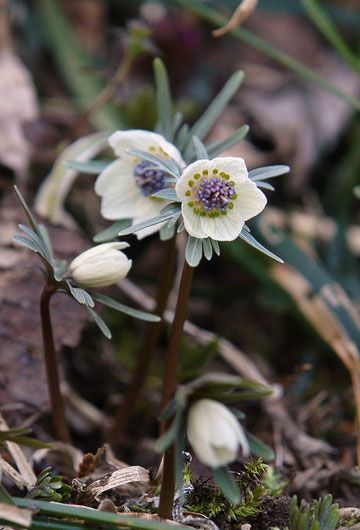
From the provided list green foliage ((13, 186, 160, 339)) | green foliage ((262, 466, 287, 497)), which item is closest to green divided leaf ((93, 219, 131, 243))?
green foliage ((13, 186, 160, 339))

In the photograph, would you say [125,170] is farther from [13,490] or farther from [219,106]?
[13,490]

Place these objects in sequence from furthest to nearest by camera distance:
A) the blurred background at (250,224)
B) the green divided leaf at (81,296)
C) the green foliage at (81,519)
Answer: the blurred background at (250,224), the green divided leaf at (81,296), the green foliage at (81,519)

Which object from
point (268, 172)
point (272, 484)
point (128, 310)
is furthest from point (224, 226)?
point (272, 484)

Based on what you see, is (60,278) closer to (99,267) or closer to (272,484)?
(99,267)

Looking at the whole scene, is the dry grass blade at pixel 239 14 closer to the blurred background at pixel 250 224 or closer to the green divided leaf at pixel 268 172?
the blurred background at pixel 250 224

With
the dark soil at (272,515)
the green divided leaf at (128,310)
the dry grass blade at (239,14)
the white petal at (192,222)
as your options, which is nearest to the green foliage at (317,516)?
the dark soil at (272,515)

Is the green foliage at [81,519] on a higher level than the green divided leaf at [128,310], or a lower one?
lower
